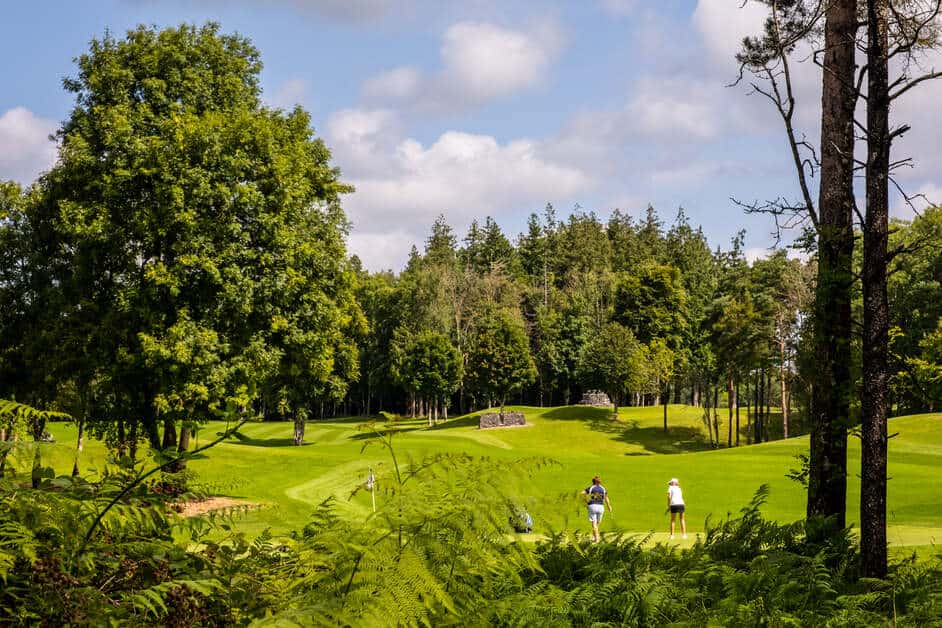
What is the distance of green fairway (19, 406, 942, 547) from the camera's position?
17.1m

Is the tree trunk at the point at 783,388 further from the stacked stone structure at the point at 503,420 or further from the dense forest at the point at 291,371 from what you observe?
the stacked stone structure at the point at 503,420

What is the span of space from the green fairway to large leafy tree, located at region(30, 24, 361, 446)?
9.85ft

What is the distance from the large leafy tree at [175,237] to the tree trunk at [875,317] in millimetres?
17525

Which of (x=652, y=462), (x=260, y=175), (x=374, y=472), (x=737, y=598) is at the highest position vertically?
(x=260, y=175)

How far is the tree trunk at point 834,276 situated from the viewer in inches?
345

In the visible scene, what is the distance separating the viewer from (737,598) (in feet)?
13.3

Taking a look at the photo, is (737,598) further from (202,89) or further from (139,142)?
(202,89)

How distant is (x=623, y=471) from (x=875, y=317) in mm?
30893

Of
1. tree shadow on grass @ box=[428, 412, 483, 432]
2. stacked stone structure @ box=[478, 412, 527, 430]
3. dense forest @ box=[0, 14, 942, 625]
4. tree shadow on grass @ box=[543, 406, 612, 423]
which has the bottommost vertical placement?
tree shadow on grass @ box=[428, 412, 483, 432]

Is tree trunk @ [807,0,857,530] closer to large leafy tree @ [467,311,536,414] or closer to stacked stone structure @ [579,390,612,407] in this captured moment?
large leafy tree @ [467,311,536,414]

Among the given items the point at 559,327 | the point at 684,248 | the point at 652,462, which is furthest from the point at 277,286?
the point at 684,248

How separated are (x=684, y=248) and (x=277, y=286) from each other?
290 feet

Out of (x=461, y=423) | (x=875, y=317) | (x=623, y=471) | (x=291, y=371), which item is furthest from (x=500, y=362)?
(x=875, y=317)

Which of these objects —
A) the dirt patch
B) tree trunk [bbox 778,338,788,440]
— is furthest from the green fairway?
tree trunk [bbox 778,338,788,440]
